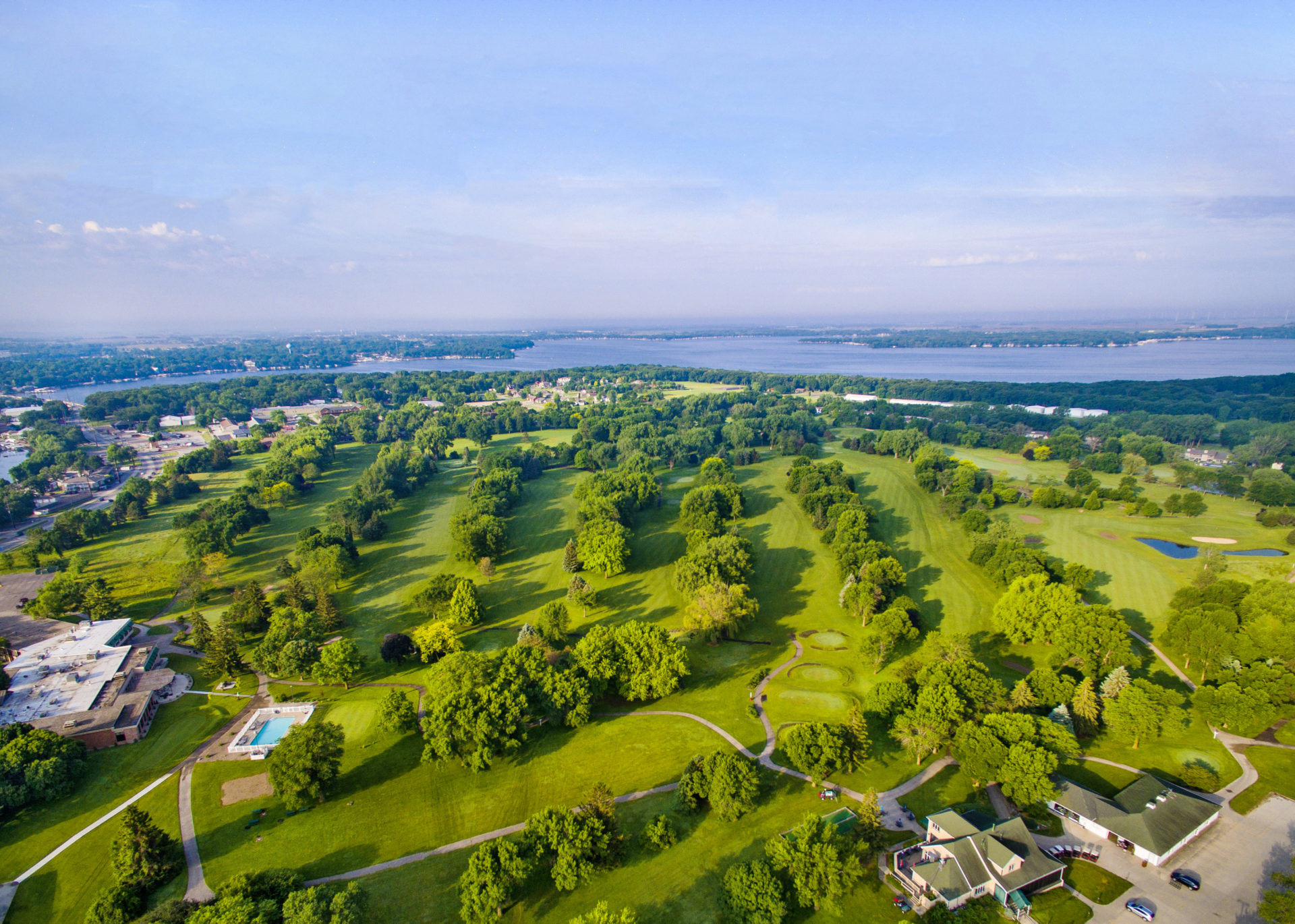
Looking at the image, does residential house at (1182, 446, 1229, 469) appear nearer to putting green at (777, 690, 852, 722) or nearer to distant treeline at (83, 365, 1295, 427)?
distant treeline at (83, 365, 1295, 427)

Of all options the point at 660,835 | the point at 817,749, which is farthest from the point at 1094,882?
the point at 660,835

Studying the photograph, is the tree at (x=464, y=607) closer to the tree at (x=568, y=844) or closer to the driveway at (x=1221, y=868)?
the tree at (x=568, y=844)

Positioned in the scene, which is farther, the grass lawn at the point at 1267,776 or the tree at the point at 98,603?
the tree at the point at 98,603

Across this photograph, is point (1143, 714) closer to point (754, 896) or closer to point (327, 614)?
point (754, 896)

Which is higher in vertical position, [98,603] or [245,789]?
[98,603]

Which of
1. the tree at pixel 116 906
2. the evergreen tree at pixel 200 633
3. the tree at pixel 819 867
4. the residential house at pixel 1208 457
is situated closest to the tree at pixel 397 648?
the evergreen tree at pixel 200 633

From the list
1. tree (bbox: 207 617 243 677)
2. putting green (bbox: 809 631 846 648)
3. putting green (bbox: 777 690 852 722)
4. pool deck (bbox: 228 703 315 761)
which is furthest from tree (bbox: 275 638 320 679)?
putting green (bbox: 809 631 846 648)
